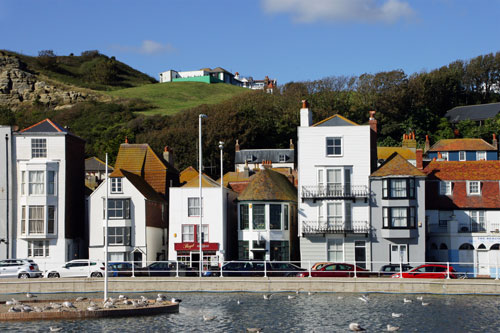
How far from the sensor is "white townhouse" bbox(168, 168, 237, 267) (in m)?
67.6

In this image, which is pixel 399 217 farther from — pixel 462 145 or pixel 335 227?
pixel 462 145

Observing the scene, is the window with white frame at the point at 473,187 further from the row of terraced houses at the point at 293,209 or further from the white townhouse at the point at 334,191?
the white townhouse at the point at 334,191

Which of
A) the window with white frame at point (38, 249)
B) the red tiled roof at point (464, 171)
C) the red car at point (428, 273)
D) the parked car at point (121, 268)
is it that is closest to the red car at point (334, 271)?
the red car at point (428, 273)

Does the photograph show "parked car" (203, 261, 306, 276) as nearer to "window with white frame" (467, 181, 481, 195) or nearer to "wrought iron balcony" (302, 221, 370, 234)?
"wrought iron balcony" (302, 221, 370, 234)

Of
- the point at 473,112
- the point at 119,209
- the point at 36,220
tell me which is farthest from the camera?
the point at 473,112

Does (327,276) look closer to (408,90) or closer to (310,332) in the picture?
(310,332)

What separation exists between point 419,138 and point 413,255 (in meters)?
53.1

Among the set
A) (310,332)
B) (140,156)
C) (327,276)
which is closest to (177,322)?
(310,332)

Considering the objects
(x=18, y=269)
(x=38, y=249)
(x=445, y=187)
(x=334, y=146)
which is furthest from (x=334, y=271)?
(x=38, y=249)

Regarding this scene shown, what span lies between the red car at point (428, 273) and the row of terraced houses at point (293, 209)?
9495 millimetres

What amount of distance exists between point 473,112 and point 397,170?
63.6 m

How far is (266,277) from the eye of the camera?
172 feet

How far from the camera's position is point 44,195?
67.9 metres

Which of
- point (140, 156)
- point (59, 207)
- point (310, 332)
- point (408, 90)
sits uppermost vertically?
point (408, 90)
